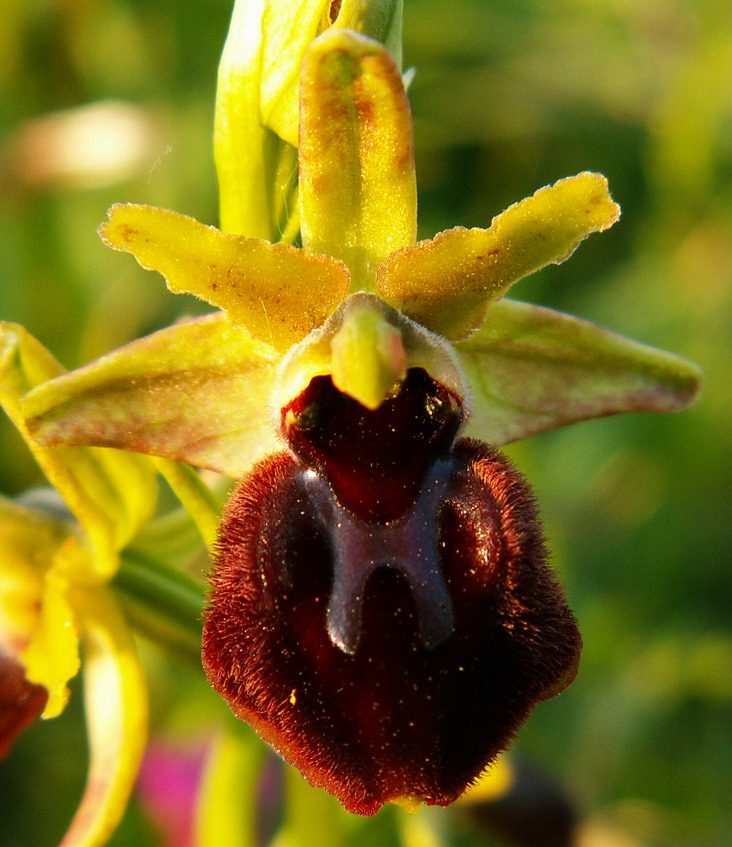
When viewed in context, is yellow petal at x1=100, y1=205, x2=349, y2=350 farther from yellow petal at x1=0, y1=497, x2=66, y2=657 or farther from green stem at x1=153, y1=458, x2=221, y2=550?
yellow petal at x1=0, y1=497, x2=66, y2=657

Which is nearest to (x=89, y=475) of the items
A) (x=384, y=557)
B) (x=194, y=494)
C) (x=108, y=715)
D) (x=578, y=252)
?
(x=194, y=494)

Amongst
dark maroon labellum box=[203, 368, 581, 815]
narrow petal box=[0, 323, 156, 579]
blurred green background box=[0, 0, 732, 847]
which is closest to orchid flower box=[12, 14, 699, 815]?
dark maroon labellum box=[203, 368, 581, 815]

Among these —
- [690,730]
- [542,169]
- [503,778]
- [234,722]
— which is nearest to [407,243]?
[234,722]

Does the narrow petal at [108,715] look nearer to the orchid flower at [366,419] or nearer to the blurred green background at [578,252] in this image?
the orchid flower at [366,419]

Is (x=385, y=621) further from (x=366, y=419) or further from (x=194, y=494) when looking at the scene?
(x=194, y=494)

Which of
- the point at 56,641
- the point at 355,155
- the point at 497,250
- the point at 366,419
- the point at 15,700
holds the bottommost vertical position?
the point at 15,700

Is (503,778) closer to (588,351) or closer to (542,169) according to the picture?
(588,351)

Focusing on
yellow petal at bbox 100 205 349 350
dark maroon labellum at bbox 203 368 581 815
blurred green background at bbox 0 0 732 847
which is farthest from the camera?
blurred green background at bbox 0 0 732 847
